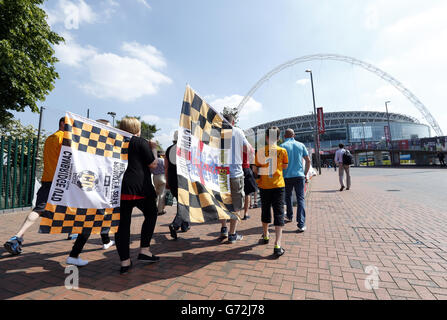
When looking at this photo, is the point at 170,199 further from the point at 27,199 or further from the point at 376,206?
the point at 376,206

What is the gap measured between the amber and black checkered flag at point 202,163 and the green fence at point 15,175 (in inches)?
266

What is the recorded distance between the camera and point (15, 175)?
677 centimetres

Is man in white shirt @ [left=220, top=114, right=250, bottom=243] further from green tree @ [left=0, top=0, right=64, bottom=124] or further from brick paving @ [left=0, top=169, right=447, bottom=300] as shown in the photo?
green tree @ [left=0, top=0, right=64, bottom=124]

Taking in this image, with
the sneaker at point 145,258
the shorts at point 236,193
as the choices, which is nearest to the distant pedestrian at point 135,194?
the sneaker at point 145,258

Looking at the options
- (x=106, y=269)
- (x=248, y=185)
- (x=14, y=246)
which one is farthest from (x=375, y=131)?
(x=14, y=246)

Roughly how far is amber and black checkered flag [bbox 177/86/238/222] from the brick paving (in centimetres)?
71

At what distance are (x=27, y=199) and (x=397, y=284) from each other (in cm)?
995

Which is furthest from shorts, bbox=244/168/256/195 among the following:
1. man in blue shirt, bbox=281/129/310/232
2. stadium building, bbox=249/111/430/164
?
stadium building, bbox=249/111/430/164

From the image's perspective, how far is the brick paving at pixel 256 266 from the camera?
210 centimetres

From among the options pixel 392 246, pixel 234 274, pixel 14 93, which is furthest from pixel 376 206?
pixel 14 93

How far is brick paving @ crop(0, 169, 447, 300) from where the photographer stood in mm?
2096

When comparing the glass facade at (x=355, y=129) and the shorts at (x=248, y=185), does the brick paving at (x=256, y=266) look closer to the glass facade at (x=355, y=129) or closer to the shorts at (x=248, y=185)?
the shorts at (x=248, y=185)

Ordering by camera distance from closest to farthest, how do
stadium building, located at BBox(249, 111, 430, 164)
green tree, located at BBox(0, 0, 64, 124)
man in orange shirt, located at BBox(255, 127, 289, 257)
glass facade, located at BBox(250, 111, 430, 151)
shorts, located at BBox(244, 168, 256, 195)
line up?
man in orange shirt, located at BBox(255, 127, 289, 257) → shorts, located at BBox(244, 168, 256, 195) → green tree, located at BBox(0, 0, 64, 124) → stadium building, located at BBox(249, 111, 430, 164) → glass facade, located at BBox(250, 111, 430, 151)

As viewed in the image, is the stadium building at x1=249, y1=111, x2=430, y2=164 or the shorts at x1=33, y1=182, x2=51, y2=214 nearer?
the shorts at x1=33, y1=182, x2=51, y2=214
